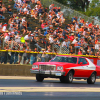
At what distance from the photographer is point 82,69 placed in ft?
54.0

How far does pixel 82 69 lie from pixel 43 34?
9005 millimetres

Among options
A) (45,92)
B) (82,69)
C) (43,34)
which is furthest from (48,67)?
(43,34)

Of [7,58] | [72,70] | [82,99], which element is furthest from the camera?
[7,58]

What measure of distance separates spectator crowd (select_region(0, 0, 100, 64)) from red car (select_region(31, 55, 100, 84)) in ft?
17.7

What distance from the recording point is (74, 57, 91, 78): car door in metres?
16.1

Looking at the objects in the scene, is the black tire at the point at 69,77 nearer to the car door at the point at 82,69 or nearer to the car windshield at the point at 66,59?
the car door at the point at 82,69

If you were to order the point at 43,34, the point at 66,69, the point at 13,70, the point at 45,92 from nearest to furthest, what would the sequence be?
the point at 45,92 < the point at 66,69 < the point at 13,70 < the point at 43,34

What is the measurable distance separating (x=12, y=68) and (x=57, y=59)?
19.6 feet

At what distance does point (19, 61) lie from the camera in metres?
21.8

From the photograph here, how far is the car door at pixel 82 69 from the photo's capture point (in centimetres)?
1610

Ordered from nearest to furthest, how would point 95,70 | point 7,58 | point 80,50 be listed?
point 95,70 → point 7,58 → point 80,50

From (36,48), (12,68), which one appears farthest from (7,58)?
(36,48)

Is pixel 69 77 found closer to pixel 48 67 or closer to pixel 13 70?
pixel 48 67

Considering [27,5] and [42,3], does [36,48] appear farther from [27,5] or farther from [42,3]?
[42,3]
